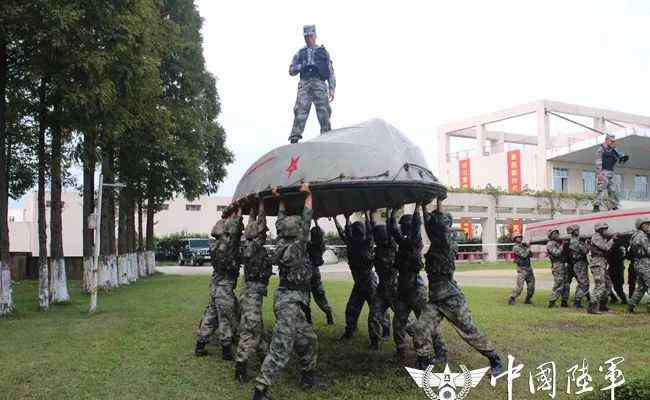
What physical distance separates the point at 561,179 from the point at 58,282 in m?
37.1

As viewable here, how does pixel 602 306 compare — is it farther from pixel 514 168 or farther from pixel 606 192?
pixel 514 168

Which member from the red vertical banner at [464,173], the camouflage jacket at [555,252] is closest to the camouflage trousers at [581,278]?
the camouflage jacket at [555,252]

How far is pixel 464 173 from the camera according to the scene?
153 feet

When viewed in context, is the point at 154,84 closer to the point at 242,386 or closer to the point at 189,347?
the point at 189,347

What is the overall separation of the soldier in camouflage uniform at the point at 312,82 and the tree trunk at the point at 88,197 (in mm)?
6922

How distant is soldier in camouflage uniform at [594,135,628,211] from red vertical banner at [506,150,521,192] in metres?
27.5

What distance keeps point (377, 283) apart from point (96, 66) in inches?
315

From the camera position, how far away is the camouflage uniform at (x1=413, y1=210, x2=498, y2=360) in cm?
701

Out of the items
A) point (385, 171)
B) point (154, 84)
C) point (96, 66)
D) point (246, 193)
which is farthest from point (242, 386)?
point (154, 84)

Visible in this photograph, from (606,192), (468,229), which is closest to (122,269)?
(606,192)

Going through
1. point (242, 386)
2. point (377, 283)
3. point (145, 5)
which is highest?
point (145, 5)

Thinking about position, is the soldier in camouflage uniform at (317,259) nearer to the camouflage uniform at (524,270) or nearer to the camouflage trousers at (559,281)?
the camouflage uniform at (524,270)

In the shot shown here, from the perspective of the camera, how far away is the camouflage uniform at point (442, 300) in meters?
7.01

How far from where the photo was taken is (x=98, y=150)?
51.4 feet
